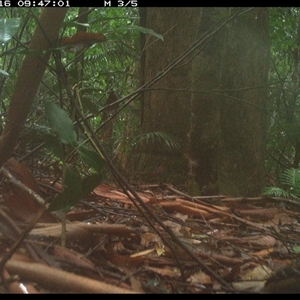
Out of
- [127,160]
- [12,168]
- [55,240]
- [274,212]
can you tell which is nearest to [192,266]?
[55,240]

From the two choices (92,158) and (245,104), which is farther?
(245,104)

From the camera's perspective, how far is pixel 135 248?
1700 millimetres

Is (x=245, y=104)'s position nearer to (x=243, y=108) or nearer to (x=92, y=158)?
(x=243, y=108)

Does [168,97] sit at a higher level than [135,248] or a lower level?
higher

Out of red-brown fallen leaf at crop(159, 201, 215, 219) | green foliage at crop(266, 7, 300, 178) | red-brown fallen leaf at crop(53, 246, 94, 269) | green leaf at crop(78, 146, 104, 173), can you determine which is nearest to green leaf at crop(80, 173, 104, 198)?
green leaf at crop(78, 146, 104, 173)

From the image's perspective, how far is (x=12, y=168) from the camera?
77.6 inches

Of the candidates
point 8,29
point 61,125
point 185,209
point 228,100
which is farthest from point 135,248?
point 228,100

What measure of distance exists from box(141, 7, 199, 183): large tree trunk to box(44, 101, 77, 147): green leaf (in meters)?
2.03

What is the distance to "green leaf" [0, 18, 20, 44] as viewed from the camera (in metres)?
1.76

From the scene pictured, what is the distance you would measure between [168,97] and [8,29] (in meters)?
1.96

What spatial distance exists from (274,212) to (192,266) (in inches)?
47.4

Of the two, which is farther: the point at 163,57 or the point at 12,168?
the point at 163,57

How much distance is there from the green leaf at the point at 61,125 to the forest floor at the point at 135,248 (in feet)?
0.89

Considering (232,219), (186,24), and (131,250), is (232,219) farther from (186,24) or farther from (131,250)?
(186,24)
